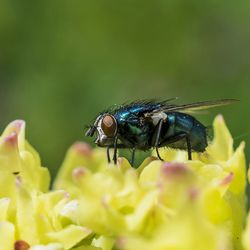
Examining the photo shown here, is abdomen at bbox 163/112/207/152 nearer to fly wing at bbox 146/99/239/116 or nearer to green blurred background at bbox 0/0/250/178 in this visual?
fly wing at bbox 146/99/239/116

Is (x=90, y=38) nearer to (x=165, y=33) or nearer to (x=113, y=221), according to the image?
(x=165, y=33)

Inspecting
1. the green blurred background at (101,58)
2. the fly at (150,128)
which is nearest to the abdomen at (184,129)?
the fly at (150,128)

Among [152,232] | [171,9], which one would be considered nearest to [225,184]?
[152,232]

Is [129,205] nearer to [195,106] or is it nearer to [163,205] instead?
[163,205]

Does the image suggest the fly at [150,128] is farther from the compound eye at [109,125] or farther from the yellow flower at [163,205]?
the yellow flower at [163,205]

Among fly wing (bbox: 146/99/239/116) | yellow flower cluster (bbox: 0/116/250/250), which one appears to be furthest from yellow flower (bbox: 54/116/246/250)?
fly wing (bbox: 146/99/239/116)

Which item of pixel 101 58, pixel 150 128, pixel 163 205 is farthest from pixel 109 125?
pixel 101 58
